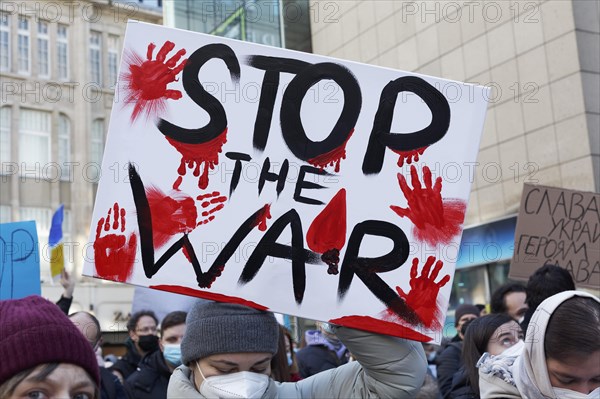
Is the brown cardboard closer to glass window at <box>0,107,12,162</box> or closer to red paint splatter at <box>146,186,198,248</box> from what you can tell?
red paint splatter at <box>146,186,198,248</box>

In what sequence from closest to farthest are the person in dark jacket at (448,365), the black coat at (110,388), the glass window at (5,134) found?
1. the black coat at (110,388)
2. the person in dark jacket at (448,365)
3. the glass window at (5,134)

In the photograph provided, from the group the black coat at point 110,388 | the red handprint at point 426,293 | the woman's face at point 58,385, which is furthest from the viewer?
the black coat at point 110,388

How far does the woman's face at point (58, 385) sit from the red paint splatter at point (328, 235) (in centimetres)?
110

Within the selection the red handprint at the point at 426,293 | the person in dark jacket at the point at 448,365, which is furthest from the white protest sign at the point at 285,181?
the person in dark jacket at the point at 448,365

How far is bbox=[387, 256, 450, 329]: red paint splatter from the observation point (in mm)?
2727

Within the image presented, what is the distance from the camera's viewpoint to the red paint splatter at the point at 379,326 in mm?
2674

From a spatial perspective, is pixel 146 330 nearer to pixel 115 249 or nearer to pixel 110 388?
pixel 110 388

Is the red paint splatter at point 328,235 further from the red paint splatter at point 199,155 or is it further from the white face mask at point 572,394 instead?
the white face mask at point 572,394

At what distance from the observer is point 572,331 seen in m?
2.52

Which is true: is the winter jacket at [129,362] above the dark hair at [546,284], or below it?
below

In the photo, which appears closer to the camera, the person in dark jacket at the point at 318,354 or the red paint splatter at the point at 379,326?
the red paint splatter at the point at 379,326

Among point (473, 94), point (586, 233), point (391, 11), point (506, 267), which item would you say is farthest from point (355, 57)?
point (473, 94)

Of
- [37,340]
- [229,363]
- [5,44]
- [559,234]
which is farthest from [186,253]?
[5,44]

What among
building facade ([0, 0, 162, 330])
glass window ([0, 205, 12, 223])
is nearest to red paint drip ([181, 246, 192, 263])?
building facade ([0, 0, 162, 330])
